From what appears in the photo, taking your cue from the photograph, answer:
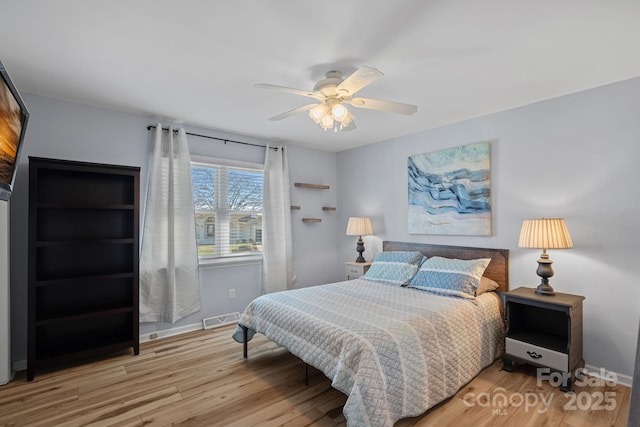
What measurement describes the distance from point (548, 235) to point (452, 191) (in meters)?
1.14

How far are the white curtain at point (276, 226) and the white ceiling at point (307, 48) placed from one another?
4.38ft

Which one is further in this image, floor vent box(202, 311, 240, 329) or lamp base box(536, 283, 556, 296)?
floor vent box(202, 311, 240, 329)

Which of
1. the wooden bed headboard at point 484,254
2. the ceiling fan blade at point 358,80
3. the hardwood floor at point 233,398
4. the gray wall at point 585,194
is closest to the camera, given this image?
the ceiling fan blade at point 358,80

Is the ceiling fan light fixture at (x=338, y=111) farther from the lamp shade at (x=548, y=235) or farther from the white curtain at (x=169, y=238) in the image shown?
the white curtain at (x=169, y=238)

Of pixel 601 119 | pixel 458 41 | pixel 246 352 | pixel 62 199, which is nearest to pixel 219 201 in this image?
pixel 62 199

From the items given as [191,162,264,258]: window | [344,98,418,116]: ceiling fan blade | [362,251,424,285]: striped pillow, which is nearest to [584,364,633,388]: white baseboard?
[362,251,424,285]: striped pillow

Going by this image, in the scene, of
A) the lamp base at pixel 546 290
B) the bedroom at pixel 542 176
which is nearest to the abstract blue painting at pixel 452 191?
the bedroom at pixel 542 176

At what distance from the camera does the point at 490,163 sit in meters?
3.36

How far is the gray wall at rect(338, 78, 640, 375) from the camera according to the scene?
256 centimetres

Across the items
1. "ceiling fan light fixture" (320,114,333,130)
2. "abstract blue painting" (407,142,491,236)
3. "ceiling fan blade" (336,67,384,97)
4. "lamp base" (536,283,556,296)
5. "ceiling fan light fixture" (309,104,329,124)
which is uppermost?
"ceiling fan blade" (336,67,384,97)

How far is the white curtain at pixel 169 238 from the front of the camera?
3.44 metres

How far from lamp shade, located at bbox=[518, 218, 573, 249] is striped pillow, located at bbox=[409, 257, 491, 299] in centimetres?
51

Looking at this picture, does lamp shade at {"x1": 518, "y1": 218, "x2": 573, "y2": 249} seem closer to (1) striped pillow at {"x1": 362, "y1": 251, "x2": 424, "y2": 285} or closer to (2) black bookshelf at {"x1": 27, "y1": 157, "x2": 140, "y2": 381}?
(1) striped pillow at {"x1": 362, "y1": 251, "x2": 424, "y2": 285}

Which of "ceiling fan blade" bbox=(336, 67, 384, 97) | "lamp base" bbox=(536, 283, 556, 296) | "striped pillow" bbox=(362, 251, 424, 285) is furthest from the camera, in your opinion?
"striped pillow" bbox=(362, 251, 424, 285)
